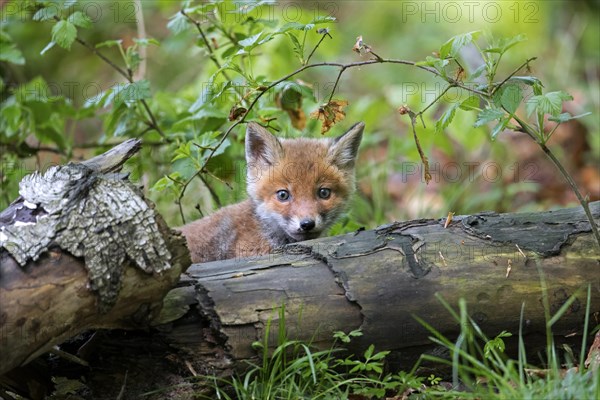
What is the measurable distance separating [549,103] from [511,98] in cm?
27

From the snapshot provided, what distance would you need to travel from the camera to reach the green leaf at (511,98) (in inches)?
149

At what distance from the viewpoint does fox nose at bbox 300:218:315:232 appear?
514cm

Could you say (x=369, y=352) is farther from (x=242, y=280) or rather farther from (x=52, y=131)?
(x=52, y=131)

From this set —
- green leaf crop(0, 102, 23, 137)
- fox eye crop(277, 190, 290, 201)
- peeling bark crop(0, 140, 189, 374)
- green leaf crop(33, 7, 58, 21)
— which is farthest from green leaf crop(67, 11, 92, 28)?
fox eye crop(277, 190, 290, 201)

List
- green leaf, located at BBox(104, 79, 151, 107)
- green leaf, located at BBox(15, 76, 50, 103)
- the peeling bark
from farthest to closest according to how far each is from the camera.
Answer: green leaf, located at BBox(15, 76, 50, 103) < green leaf, located at BBox(104, 79, 151, 107) < the peeling bark

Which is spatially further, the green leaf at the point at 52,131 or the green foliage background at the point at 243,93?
the green leaf at the point at 52,131

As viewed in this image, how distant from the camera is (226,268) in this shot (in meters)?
3.83

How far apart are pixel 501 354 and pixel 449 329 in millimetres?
344

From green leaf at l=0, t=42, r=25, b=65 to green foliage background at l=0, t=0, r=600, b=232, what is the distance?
1 cm

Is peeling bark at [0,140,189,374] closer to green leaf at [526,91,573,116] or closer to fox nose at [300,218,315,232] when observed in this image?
fox nose at [300,218,315,232]

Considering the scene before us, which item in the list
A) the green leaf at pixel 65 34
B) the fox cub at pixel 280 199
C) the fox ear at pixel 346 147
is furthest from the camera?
the fox ear at pixel 346 147

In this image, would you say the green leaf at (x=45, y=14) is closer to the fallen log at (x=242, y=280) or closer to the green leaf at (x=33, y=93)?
the green leaf at (x=33, y=93)

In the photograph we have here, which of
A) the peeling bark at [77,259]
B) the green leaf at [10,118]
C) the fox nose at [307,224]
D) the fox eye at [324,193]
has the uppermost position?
the green leaf at [10,118]

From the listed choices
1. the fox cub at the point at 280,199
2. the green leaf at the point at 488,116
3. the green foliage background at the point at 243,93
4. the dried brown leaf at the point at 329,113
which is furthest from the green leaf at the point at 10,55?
the green leaf at the point at 488,116
